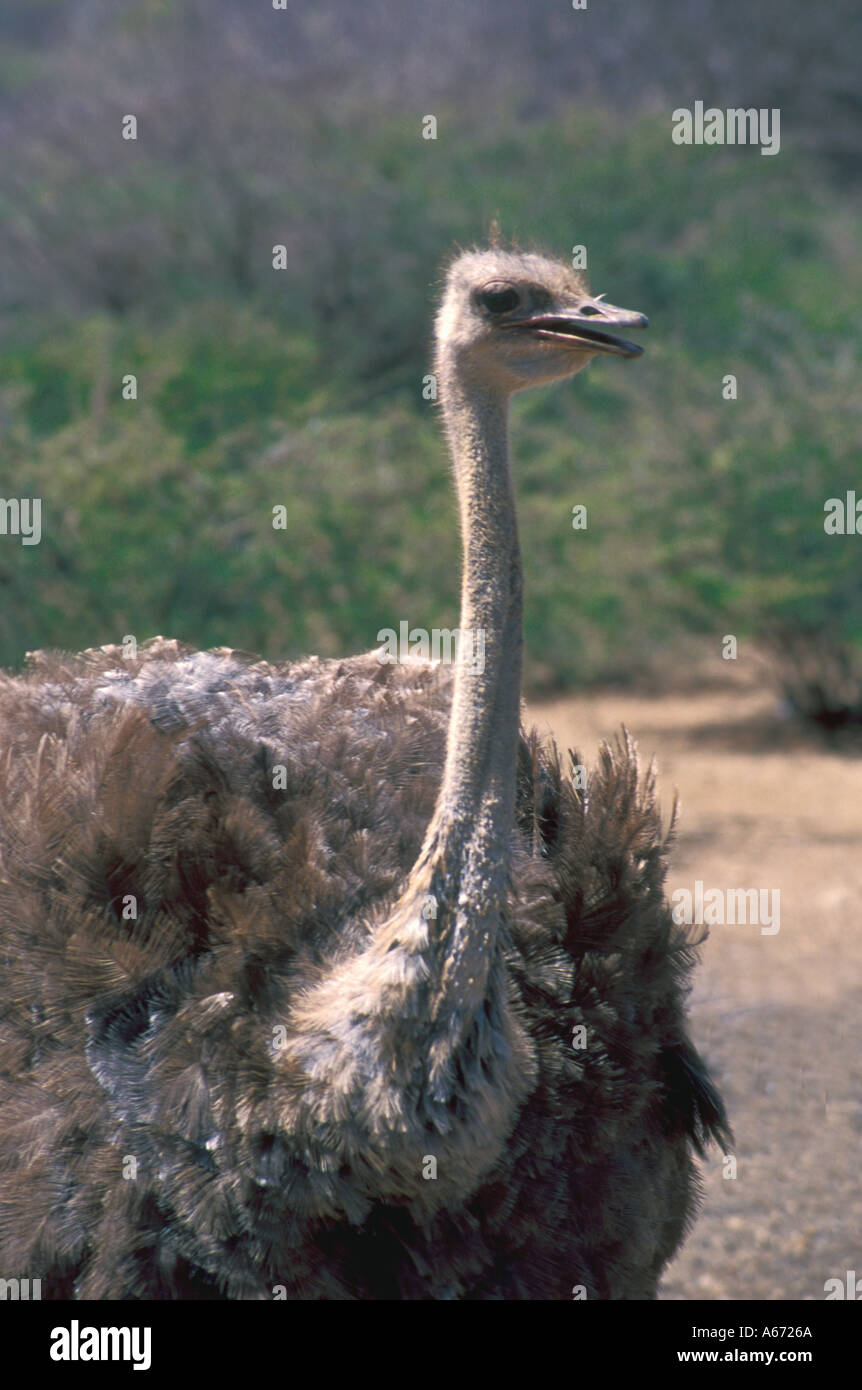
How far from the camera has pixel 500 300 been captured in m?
2.99

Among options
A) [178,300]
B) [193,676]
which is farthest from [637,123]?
[193,676]

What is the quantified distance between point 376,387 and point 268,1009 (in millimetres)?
10315

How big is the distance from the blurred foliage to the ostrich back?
120 cm

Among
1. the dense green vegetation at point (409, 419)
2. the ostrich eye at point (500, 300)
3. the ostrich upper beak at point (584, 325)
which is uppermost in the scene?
the dense green vegetation at point (409, 419)

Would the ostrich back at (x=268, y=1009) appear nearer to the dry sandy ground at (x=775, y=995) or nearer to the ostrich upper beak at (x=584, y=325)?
the ostrich upper beak at (x=584, y=325)

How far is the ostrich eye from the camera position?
2988 mm

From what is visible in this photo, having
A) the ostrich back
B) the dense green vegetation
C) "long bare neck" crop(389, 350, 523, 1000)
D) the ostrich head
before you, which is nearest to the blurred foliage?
the dense green vegetation

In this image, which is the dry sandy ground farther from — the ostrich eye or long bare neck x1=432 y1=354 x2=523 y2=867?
the ostrich eye

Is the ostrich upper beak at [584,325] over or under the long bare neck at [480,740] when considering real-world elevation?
over

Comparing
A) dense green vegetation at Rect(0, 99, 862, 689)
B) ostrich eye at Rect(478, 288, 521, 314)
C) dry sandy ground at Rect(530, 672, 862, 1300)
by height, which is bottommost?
dry sandy ground at Rect(530, 672, 862, 1300)

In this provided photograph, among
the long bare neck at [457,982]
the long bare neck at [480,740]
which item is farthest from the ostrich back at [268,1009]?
the long bare neck at [480,740]

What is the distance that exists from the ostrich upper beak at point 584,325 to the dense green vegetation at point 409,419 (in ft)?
16.6

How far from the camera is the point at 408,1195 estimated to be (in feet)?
9.47

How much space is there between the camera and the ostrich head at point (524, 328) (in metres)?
2.95
